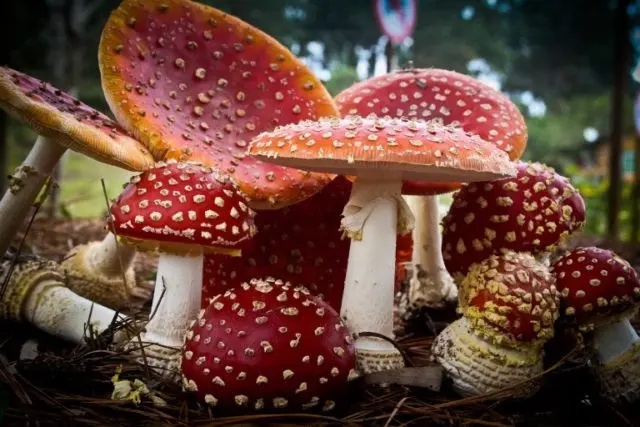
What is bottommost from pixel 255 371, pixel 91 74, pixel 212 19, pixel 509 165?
pixel 255 371

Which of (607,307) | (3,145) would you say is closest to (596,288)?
(607,307)

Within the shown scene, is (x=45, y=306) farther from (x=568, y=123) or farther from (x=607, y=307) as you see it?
(x=568, y=123)

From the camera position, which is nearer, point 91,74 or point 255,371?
point 255,371

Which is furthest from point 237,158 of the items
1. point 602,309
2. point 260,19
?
point 260,19

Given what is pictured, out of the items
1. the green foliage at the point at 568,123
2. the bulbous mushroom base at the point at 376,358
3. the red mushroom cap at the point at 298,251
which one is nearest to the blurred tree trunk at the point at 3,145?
the red mushroom cap at the point at 298,251

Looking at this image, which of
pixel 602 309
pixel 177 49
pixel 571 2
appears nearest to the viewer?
pixel 602 309

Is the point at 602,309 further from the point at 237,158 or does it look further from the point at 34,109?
the point at 34,109

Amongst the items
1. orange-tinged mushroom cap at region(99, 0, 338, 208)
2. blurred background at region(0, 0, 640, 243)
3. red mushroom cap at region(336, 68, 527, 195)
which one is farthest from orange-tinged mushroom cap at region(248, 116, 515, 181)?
blurred background at region(0, 0, 640, 243)
